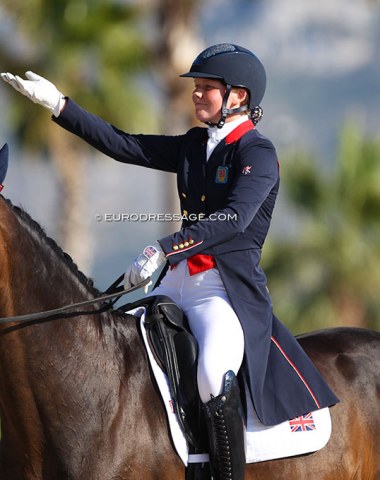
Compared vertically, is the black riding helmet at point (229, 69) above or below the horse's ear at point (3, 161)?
above

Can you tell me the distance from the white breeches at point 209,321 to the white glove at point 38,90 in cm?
→ 105

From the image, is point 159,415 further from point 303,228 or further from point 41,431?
point 303,228

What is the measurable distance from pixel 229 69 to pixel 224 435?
184 centimetres

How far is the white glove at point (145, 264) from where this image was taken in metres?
4.69

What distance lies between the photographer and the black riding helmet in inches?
202

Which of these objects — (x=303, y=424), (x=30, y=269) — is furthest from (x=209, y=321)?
(x=30, y=269)

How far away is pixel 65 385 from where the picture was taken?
4.61 m

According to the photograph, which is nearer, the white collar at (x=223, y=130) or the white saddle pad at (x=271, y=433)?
the white saddle pad at (x=271, y=433)

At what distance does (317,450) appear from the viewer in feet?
17.2

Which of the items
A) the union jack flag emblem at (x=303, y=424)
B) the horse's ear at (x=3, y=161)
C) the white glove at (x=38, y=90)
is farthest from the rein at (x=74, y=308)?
the union jack flag emblem at (x=303, y=424)

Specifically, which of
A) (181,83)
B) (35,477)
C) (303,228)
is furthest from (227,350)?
(181,83)

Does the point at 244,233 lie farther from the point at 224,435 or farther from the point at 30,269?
the point at 30,269

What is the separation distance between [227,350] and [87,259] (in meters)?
15.8

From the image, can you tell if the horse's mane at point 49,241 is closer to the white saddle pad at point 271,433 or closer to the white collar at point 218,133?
the white saddle pad at point 271,433
